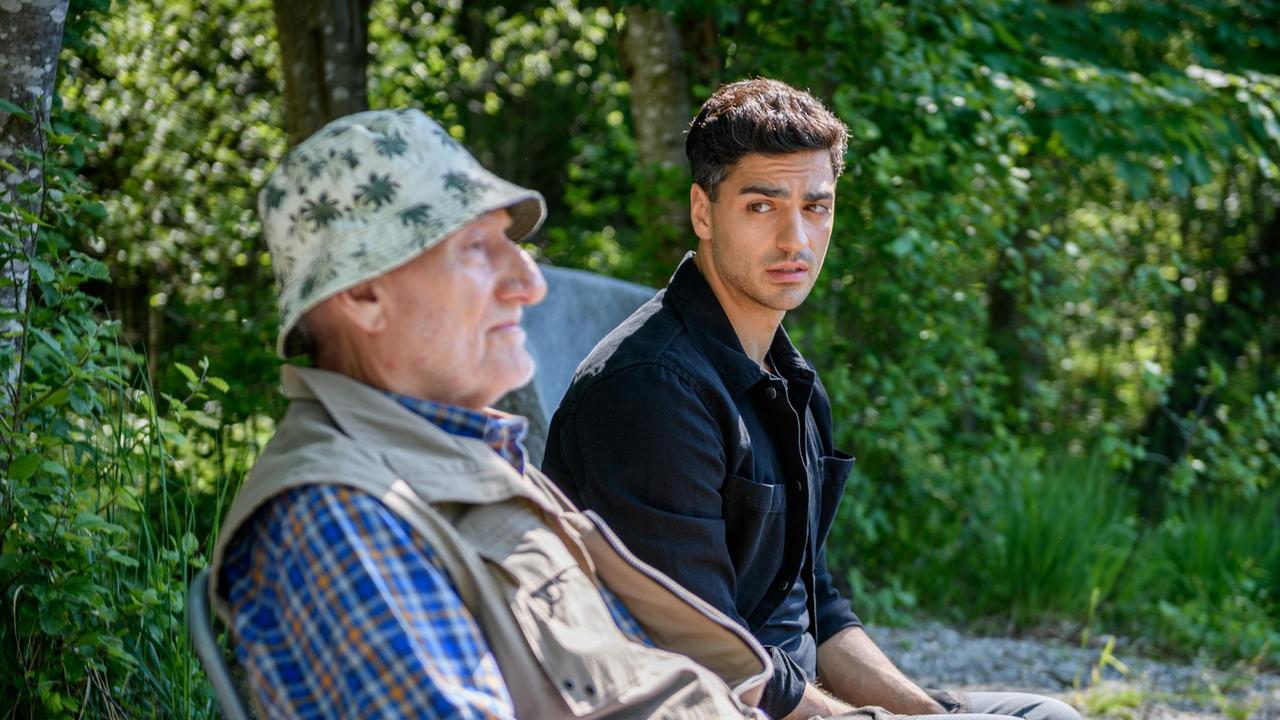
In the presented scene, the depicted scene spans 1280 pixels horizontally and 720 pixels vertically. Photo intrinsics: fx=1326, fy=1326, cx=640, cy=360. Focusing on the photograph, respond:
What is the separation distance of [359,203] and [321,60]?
3751mm

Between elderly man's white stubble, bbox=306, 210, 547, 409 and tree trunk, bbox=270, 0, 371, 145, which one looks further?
tree trunk, bbox=270, 0, 371, 145

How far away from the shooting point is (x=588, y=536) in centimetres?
195

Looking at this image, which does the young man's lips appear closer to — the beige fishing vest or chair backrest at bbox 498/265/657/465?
the beige fishing vest

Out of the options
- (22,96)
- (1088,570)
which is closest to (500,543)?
(22,96)

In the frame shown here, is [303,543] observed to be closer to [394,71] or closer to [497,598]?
[497,598]

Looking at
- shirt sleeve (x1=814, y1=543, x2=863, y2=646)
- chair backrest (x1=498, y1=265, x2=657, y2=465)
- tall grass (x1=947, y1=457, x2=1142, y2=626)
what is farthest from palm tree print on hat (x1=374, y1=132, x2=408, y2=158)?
tall grass (x1=947, y1=457, x2=1142, y2=626)

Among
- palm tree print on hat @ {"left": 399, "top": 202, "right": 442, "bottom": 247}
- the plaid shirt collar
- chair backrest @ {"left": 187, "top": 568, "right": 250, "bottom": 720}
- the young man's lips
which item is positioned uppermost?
palm tree print on hat @ {"left": 399, "top": 202, "right": 442, "bottom": 247}

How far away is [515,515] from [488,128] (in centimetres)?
674

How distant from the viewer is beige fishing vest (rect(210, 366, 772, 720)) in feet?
5.37

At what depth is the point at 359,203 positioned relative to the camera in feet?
5.71

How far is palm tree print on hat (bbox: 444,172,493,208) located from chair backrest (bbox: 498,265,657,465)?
8.57 ft

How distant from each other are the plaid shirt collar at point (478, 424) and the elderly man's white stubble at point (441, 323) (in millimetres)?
37

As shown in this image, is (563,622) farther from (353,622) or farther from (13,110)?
(13,110)

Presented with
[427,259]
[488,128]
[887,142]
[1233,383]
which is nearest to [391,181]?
[427,259]
